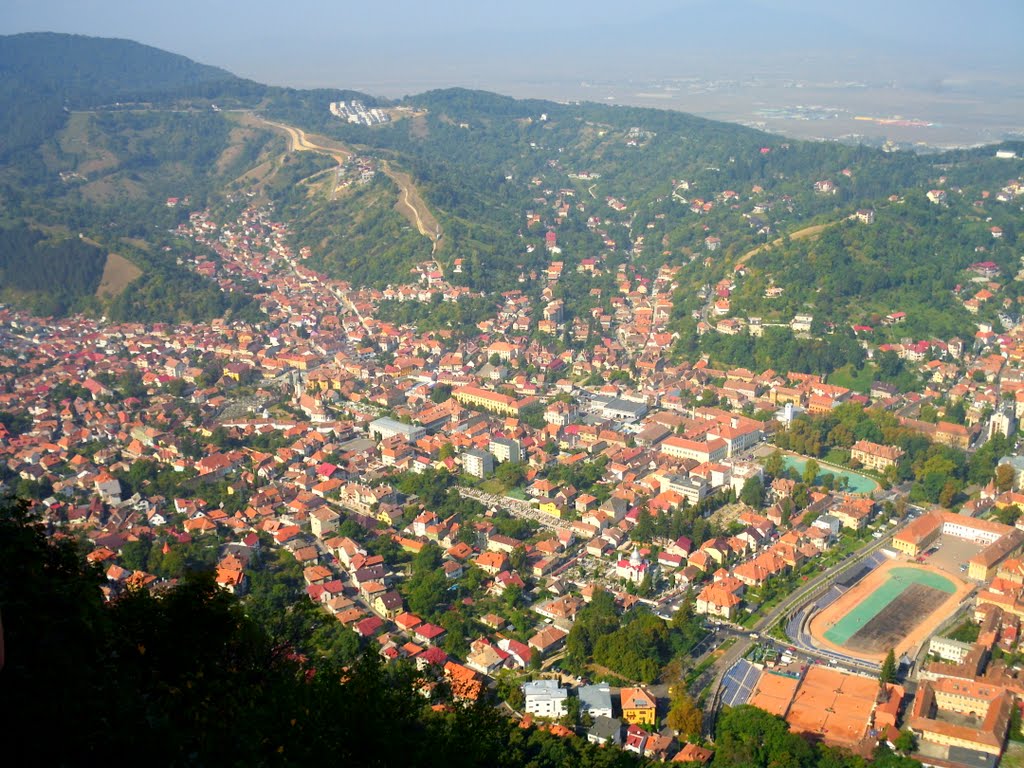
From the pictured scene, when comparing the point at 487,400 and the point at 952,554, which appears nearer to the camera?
the point at 952,554

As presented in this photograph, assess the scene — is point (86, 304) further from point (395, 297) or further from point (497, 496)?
point (497, 496)

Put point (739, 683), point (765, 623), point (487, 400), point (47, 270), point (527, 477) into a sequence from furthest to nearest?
point (47, 270), point (487, 400), point (527, 477), point (765, 623), point (739, 683)

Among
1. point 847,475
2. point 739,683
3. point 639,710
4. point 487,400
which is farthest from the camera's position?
point 487,400

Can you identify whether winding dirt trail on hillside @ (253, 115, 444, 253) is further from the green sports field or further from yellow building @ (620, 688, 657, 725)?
yellow building @ (620, 688, 657, 725)

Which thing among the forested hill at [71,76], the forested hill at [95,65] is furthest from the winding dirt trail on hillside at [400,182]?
the forested hill at [95,65]

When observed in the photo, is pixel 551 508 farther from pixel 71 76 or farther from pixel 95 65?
pixel 95 65

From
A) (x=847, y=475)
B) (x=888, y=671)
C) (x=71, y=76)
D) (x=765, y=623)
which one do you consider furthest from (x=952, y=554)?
(x=71, y=76)

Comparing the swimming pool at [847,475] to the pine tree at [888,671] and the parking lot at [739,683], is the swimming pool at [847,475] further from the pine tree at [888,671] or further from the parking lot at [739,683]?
the parking lot at [739,683]

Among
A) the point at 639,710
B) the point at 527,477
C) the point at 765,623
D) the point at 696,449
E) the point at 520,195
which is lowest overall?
the point at 639,710
